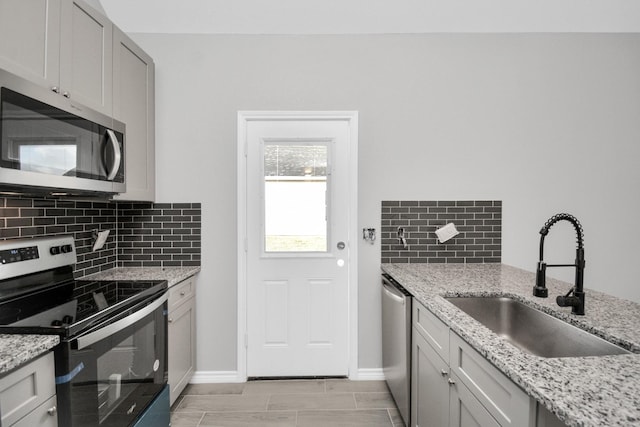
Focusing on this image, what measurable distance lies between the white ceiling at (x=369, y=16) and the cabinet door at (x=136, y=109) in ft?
1.38

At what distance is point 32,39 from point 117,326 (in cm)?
123

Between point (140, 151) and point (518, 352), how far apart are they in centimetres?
239

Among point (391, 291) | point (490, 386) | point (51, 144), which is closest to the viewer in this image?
point (490, 386)

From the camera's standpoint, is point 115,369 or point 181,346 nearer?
point 115,369

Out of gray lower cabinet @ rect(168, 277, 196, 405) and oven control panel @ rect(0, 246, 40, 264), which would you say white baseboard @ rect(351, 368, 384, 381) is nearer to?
gray lower cabinet @ rect(168, 277, 196, 405)

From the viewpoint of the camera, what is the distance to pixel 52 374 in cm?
119

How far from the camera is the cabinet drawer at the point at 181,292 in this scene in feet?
7.22

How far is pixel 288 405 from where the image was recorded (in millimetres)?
2322

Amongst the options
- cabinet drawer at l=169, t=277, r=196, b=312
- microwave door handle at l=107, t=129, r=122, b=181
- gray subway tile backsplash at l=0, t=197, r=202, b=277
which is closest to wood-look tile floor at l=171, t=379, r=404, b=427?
cabinet drawer at l=169, t=277, r=196, b=312

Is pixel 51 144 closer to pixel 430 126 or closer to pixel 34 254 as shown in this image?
pixel 34 254

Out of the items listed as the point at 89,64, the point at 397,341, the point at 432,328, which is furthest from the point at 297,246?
the point at 89,64

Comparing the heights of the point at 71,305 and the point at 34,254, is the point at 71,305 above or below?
below

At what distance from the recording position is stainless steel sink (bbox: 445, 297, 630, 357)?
1232 mm

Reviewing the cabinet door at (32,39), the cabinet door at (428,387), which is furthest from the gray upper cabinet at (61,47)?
the cabinet door at (428,387)
